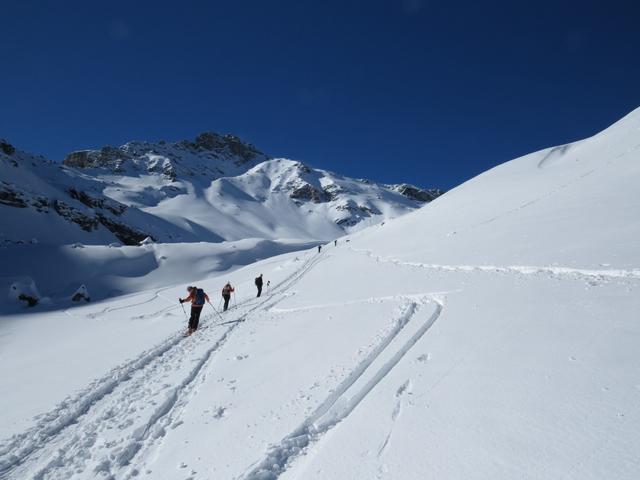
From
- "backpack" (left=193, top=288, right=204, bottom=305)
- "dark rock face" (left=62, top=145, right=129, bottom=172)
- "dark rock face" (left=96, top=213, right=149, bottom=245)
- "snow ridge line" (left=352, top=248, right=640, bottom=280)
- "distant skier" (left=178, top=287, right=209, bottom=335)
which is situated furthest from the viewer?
"dark rock face" (left=62, top=145, right=129, bottom=172)

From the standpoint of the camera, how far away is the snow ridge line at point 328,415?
4523mm

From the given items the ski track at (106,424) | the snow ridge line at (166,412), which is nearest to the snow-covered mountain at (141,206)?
the ski track at (106,424)

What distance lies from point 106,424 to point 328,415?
4255mm

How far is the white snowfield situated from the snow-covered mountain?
51.5 metres

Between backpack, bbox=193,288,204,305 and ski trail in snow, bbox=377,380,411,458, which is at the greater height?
backpack, bbox=193,288,204,305

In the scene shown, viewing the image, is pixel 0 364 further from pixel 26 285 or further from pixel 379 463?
pixel 26 285

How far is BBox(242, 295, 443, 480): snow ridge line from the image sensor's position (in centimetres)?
452

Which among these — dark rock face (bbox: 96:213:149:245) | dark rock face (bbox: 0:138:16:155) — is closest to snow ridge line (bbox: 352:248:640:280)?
dark rock face (bbox: 96:213:149:245)

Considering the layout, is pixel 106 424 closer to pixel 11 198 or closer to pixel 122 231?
pixel 11 198

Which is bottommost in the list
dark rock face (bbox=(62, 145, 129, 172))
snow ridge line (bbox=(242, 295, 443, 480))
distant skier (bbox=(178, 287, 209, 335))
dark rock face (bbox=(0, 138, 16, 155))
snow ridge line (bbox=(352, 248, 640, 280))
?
snow ridge line (bbox=(242, 295, 443, 480))

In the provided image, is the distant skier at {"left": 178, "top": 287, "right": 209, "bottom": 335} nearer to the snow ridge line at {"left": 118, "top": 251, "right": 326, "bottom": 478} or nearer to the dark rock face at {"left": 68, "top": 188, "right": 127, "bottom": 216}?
the snow ridge line at {"left": 118, "top": 251, "right": 326, "bottom": 478}

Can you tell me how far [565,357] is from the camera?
5.52 meters

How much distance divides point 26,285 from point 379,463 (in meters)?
37.0

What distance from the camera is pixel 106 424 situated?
6.58 meters
